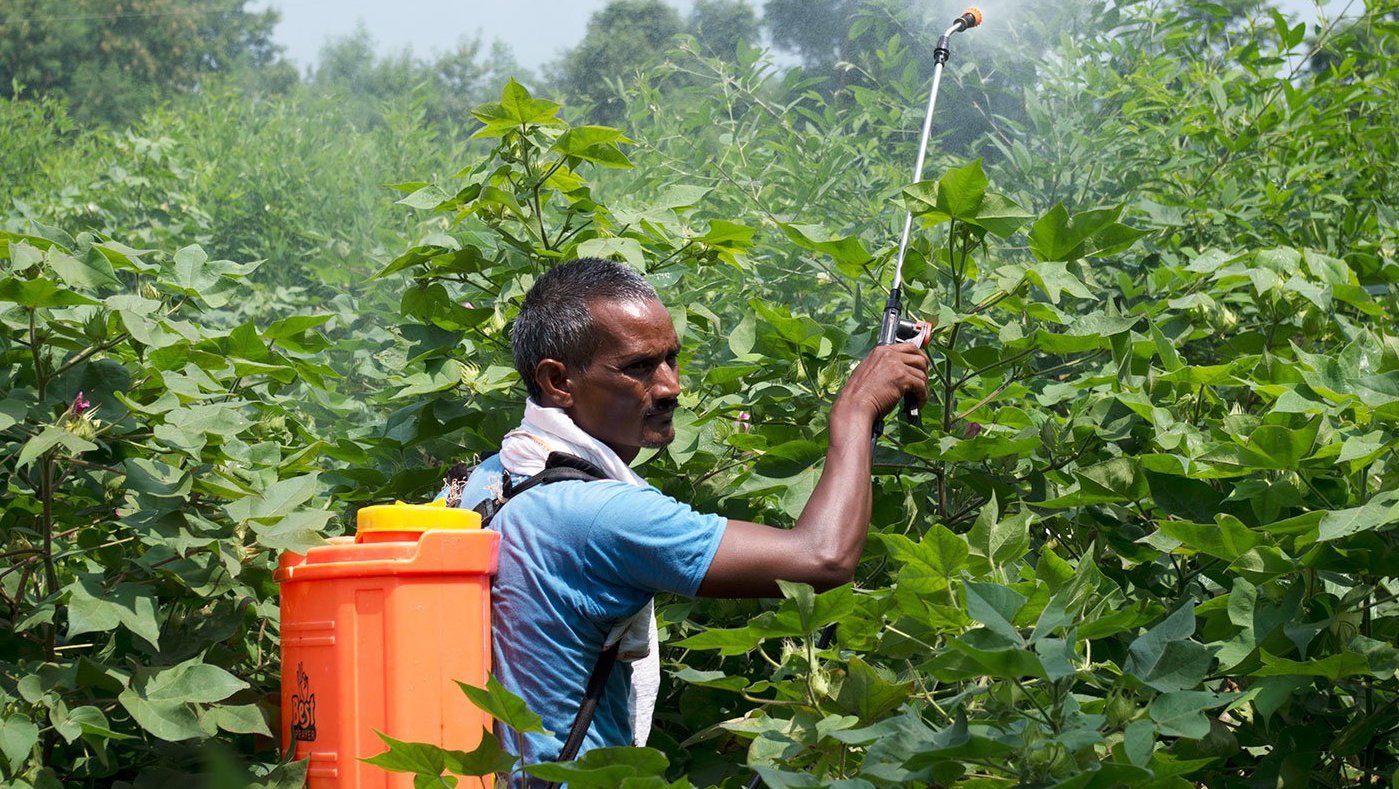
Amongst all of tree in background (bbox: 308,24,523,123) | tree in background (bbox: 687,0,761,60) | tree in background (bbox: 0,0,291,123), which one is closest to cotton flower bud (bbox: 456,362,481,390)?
tree in background (bbox: 687,0,761,60)

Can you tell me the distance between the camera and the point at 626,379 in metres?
2.58

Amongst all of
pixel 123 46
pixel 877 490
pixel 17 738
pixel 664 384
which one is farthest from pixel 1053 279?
pixel 123 46

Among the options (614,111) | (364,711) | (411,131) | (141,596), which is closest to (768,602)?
(364,711)

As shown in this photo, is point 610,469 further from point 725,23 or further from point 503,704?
point 725,23

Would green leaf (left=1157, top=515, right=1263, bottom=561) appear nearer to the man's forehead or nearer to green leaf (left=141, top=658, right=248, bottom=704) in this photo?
the man's forehead

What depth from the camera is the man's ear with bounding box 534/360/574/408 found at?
8.51 feet

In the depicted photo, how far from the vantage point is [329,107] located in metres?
17.1

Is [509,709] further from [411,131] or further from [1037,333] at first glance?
[411,131]

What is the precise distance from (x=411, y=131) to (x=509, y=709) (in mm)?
9065

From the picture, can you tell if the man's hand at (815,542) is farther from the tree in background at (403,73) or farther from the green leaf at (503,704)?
the tree in background at (403,73)

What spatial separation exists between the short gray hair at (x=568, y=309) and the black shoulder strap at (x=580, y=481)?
0.69 feet

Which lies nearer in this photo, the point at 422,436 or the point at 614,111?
the point at 422,436

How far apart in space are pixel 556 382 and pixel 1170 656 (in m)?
1.16

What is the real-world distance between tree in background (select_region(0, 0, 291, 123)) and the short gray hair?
96.9ft
